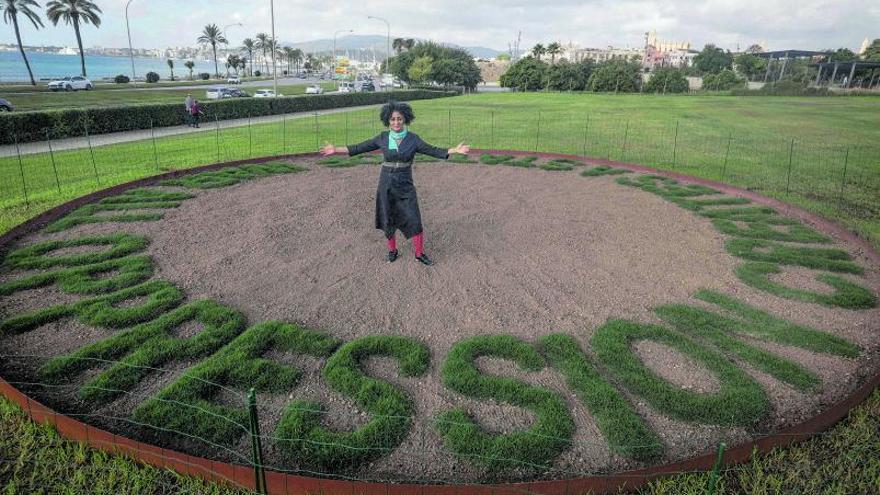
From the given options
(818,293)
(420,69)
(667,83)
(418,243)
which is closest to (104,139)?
(418,243)

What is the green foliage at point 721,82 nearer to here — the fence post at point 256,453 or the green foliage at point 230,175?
the green foliage at point 230,175

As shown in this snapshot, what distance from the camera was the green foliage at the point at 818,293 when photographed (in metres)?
6.34

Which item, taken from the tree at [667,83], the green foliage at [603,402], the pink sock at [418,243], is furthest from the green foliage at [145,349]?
the tree at [667,83]

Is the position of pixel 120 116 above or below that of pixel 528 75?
below

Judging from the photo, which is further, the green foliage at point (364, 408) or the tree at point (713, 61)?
the tree at point (713, 61)

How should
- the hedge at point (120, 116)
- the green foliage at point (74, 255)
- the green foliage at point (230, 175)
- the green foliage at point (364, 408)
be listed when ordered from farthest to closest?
the hedge at point (120, 116) < the green foliage at point (230, 175) < the green foliage at point (74, 255) < the green foliage at point (364, 408)

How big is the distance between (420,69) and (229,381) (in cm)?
7084

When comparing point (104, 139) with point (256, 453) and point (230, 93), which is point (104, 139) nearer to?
point (256, 453)

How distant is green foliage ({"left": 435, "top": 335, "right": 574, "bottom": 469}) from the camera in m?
3.78

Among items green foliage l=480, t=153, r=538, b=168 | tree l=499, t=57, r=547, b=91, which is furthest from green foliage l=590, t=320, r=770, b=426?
tree l=499, t=57, r=547, b=91

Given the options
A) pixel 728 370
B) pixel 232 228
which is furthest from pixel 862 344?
pixel 232 228

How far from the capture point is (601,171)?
43.4ft

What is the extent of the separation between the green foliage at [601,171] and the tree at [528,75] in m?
59.8

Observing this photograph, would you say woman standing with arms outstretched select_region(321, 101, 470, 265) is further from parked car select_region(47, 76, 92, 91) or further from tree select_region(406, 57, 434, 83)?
tree select_region(406, 57, 434, 83)
